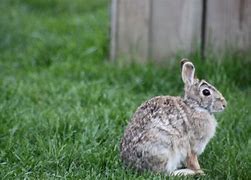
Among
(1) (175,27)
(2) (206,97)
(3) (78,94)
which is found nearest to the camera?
(2) (206,97)

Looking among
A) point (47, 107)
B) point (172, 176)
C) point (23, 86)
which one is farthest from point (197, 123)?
point (23, 86)

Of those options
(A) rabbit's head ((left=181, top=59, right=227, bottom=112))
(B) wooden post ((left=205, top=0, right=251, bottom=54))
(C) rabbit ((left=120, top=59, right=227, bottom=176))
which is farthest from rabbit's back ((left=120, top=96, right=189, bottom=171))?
(B) wooden post ((left=205, top=0, right=251, bottom=54))

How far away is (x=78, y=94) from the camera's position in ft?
21.6

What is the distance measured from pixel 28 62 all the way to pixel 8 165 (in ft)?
9.10

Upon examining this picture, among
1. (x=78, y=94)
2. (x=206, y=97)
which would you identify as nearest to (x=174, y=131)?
(x=206, y=97)

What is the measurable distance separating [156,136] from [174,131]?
138 millimetres

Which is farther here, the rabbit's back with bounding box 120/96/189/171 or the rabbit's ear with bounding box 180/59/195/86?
the rabbit's ear with bounding box 180/59/195/86

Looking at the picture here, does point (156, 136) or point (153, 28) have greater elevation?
point (153, 28)

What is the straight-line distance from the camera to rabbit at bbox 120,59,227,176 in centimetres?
479

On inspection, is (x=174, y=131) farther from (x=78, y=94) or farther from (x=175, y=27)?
(x=175, y=27)

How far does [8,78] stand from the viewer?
7.02 m

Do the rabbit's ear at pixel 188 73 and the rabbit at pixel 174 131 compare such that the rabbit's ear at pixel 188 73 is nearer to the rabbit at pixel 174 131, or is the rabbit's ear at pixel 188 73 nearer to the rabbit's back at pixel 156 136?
the rabbit at pixel 174 131

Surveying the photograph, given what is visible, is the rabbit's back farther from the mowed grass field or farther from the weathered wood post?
the weathered wood post

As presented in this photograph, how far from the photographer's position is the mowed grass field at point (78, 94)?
5027 millimetres
